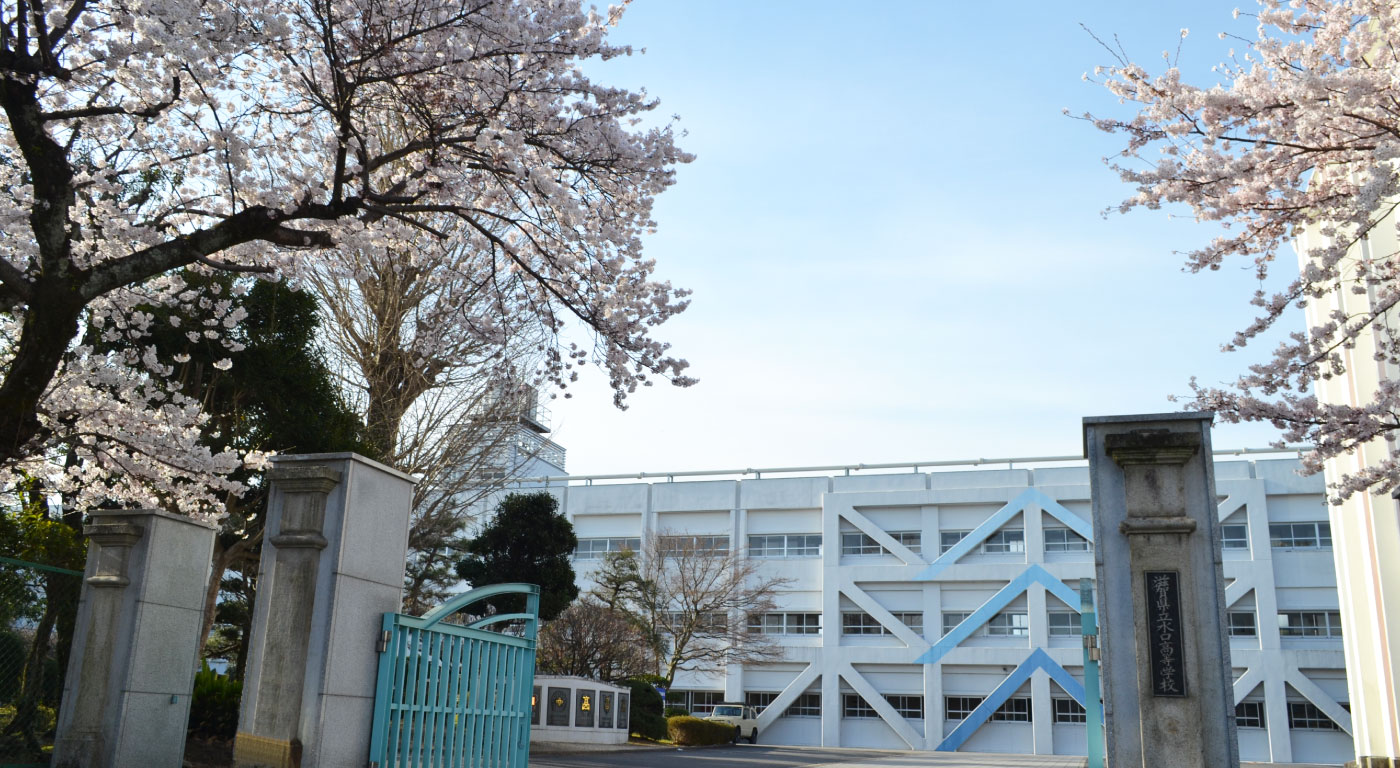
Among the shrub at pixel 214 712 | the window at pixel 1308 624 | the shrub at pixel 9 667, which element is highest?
the window at pixel 1308 624

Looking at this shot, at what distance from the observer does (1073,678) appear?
39.3 metres

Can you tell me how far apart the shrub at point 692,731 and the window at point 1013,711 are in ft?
40.6

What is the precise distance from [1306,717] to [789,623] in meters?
18.6

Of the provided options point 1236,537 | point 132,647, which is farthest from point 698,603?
point 132,647

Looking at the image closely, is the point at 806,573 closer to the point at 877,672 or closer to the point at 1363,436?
the point at 877,672

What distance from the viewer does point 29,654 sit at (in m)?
9.70

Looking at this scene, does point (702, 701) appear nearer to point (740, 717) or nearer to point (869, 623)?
point (740, 717)

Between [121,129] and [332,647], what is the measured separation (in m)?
4.84

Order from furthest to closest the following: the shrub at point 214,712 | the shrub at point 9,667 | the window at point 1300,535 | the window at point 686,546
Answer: the window at point 686,546 → the window at point 1300,535 → the shrub at point 214,712 → the shrub at point 9,667

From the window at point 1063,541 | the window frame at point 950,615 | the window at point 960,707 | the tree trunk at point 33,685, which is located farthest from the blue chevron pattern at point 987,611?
the tree trunk at point 33,685

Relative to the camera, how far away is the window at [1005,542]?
4169cm

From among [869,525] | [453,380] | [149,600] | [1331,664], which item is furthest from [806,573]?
[149,600]

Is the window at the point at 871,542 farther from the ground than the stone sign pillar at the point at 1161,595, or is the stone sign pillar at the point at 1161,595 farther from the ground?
the window at the point at 871,542

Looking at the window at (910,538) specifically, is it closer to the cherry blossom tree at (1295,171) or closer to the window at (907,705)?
the window at (907,705)
